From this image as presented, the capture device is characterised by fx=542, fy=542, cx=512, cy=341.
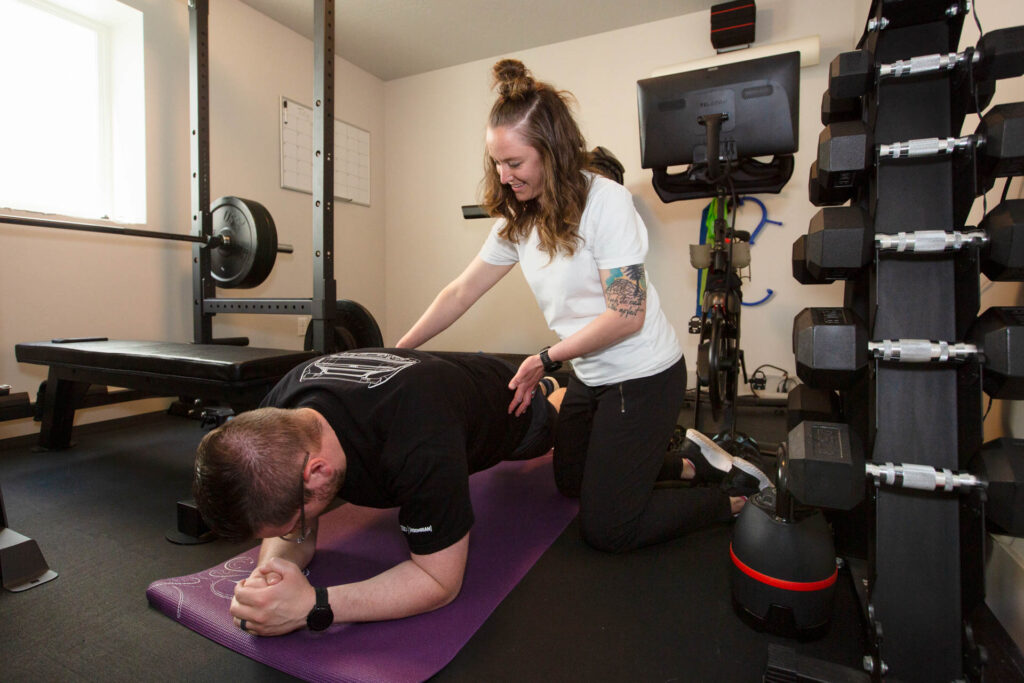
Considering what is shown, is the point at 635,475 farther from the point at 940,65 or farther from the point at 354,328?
the point at 354,328

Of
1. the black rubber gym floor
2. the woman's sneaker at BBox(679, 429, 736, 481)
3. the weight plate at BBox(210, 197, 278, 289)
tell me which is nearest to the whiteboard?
the weight plate at BBox(210, 197, 278, 289)

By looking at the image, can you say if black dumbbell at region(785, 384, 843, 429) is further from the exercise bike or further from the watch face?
the watch face

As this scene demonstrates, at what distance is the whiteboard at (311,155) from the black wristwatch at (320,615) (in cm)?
323

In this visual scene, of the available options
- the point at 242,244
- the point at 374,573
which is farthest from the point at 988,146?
the point at 242,244

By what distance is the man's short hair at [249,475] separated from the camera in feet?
2.68

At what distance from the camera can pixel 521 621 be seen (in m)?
1.13

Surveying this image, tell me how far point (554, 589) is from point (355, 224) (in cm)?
360

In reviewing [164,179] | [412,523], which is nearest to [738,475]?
[412,523]

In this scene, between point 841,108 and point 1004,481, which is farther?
point 841,108

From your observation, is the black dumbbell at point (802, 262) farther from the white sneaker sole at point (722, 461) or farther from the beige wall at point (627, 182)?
the beige wall at point (627, 182)

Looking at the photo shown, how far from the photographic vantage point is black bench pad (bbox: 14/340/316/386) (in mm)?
1649

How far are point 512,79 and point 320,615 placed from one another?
48.4 inches

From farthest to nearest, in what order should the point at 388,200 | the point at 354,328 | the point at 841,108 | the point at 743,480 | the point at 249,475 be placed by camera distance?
the point at 388,200, the point at 354,328, the point at 743,480, the point at 841,108, the point at 249,475

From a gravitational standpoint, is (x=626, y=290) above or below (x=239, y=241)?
below
